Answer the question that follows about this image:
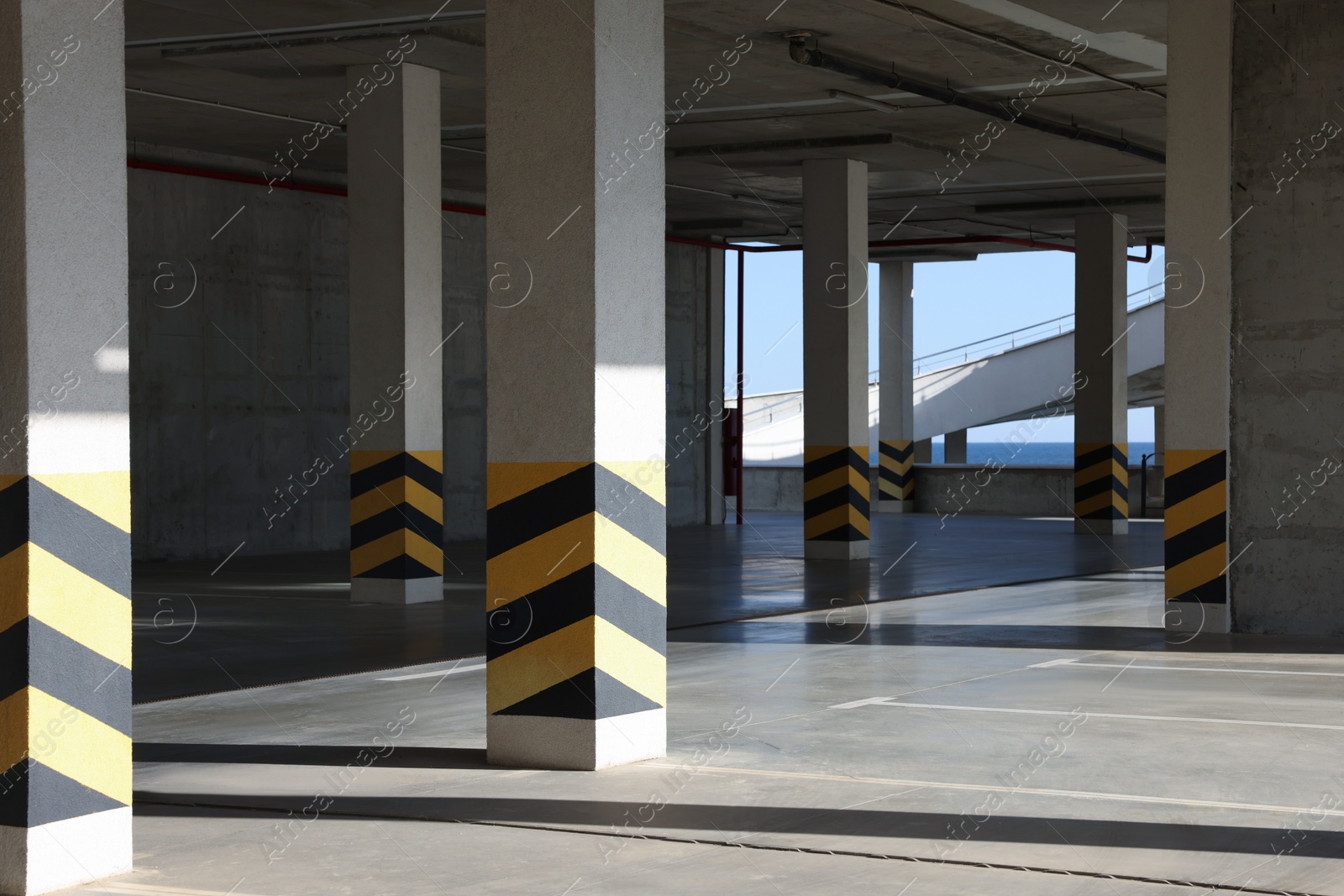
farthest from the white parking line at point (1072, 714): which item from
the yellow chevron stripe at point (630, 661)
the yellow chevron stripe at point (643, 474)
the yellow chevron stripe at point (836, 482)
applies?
the yellow chevron stripe at point (836, 482)

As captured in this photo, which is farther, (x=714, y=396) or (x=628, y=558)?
(x=714, y=396)

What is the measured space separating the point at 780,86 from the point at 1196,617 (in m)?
6.61

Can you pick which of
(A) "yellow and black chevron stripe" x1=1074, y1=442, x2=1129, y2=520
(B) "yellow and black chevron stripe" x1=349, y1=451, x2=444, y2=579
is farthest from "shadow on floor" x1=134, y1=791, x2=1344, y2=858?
(A) "yellow and black chevron stripe" x1=1074, y1=442, x2=1129, y2=520

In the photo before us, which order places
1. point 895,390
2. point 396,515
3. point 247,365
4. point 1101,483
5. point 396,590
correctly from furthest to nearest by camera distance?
1. point 895,390
2. point 1101,483
3. point 247,365
4. point 396,515
5. point 396,590

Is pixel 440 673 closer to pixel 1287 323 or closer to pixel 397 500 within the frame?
pixel 397 500

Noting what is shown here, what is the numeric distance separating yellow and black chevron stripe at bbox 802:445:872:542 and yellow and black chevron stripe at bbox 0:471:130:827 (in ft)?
43.9

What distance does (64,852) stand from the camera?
451cm

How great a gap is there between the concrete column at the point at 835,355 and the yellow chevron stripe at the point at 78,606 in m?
13.4

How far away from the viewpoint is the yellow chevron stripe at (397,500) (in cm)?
1329

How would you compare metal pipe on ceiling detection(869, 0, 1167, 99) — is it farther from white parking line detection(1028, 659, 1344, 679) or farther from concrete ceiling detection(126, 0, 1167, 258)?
white parking line detection(1028, 659, 1344, 679)

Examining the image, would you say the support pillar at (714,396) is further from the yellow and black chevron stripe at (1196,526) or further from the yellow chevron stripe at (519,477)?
the yellow chevron stripe at (519,477)

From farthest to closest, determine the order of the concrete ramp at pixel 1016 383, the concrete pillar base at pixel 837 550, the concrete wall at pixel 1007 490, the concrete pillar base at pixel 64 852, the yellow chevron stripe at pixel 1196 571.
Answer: the concrete ramp at pixel 1016 383
the concrete wall at pixel 1007 490
the concrete pillar base at pixel 837 550
the yellow chevron stripe at pixel 1196 571
the concrete pillar base at pixel 64 852

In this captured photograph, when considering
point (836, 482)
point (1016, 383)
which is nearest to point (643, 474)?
point (836, 482)

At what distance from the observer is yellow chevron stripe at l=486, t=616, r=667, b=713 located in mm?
6152
